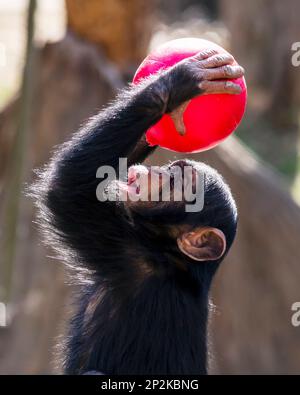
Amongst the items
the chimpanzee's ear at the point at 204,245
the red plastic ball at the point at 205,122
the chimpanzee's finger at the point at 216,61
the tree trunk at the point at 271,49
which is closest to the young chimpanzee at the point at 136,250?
the chimpanzee's ear at the point at 204,245

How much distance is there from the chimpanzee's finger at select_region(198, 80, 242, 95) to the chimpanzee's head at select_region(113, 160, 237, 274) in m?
0.40

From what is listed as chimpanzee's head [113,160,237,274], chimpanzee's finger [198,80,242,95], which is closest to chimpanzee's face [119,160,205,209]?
chimpanzee's head [113,160,237,274]

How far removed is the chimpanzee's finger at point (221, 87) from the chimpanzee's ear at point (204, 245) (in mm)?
536

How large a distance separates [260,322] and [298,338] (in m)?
0.28

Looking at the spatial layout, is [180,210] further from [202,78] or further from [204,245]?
[202,78]

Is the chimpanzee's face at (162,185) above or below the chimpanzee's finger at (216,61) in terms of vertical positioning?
below

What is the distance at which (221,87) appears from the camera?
3.48m

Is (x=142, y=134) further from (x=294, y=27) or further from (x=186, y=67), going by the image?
(x=294, y=27)

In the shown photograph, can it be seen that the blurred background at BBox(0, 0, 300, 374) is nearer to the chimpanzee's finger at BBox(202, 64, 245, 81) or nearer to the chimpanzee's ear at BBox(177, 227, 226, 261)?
the chimpanzee's ear at BBox(177, 227, 226, 261)

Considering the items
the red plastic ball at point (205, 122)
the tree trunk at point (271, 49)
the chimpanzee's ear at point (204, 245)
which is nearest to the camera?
the red plastic ball at point (205, 122)

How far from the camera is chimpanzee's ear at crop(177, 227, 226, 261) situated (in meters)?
3.70

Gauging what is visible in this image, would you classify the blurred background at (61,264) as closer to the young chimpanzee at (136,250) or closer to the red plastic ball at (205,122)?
the young chimpanzee at (136,250)

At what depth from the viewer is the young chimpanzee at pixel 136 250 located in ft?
12.2

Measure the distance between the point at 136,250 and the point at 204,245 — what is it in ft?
0.87
